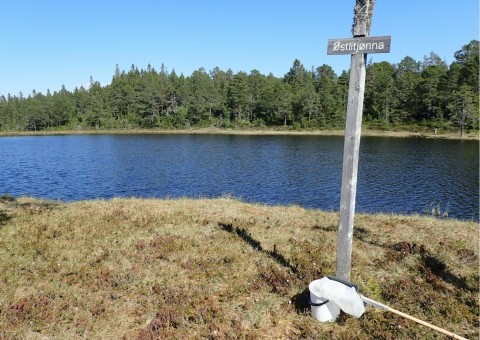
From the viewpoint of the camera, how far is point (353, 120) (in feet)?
23.6

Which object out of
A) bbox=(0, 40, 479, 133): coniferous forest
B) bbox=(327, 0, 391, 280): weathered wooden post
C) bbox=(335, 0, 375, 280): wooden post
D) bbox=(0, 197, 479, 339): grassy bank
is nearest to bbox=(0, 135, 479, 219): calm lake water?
bbox=(0, 197, 479, 339): grassy bank

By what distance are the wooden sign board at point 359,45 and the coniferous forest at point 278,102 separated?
95.9 metres

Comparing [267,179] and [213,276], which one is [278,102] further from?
[213,276]

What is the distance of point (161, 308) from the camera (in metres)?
7.85

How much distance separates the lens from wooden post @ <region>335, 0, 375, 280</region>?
701cm

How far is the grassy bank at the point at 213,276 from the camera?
23.7 ft

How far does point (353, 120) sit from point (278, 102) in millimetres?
124341

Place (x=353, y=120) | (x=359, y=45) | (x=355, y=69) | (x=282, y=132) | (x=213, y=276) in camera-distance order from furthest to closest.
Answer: (x=282, y=132)
(x=213, y=276)
(x=353, y=120)
(x=355, y=69)
(x=359, y=45)

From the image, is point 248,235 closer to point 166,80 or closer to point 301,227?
point 301,227

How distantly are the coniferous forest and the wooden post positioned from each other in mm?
95778

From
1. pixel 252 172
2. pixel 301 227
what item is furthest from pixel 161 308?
pixel 252 172

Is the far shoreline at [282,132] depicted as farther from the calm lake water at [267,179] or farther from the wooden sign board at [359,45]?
the wooden sign board at [359,45]

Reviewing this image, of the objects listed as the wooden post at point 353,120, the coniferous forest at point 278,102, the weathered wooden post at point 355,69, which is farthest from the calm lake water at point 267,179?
the coniferous forest at point 278,102

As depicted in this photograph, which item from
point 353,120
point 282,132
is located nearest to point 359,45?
point 353,120
